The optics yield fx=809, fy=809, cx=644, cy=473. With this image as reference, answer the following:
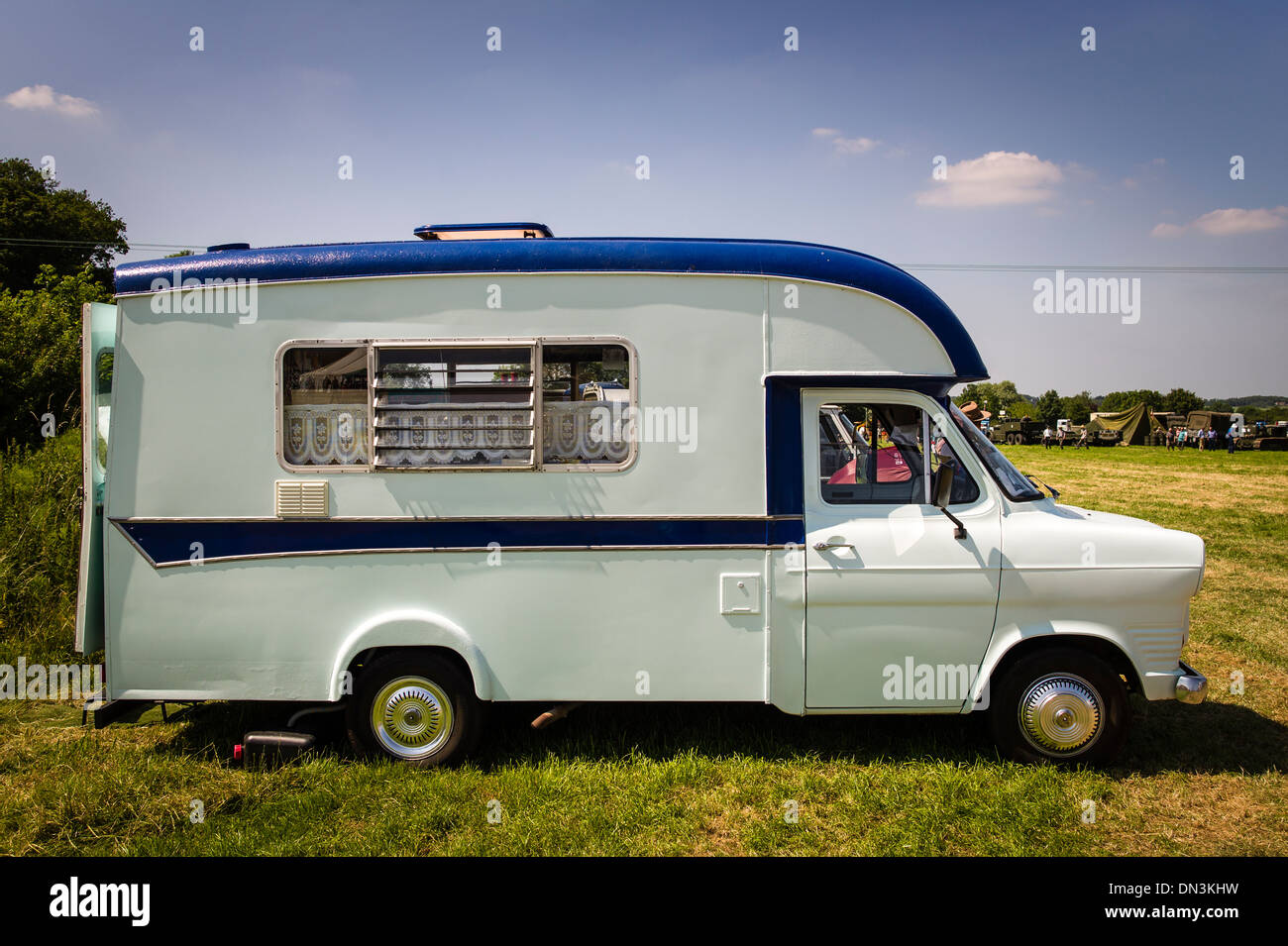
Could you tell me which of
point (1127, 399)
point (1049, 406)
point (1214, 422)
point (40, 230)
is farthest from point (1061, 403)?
point (40, 230)

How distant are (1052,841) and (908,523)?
174 cm

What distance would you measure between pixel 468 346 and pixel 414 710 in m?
2.12

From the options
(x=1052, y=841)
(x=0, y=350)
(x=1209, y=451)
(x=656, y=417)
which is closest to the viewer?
(x=1052, y=841)

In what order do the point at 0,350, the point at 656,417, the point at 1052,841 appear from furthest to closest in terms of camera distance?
the point at 0,350
the point at 656,417
the point at 1052,841

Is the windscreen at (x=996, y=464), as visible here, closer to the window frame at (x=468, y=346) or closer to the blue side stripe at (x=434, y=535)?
the blue side stripe at (x=434, y=535)

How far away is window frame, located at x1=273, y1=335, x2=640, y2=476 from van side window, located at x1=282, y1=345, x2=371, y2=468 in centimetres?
3

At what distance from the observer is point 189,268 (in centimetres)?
464

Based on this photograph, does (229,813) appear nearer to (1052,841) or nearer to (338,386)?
(338,386)

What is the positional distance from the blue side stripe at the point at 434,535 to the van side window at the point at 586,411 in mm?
393

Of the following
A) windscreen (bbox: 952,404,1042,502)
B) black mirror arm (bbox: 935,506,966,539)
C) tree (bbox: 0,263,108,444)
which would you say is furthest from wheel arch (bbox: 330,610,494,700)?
tree (bbox: 0,263,108,444)

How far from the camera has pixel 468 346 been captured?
4578mm

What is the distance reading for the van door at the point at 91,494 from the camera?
15.2 ft

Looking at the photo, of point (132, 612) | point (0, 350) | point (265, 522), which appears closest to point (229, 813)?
point (132, 612)

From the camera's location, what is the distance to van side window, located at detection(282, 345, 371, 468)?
15.1 feet
